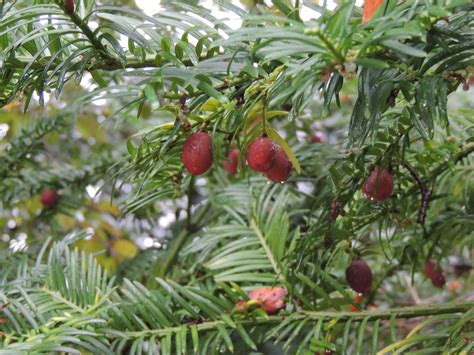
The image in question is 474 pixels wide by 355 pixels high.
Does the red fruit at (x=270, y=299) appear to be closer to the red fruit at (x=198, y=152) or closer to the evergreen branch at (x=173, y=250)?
the red fruit at (x=198, y=152)

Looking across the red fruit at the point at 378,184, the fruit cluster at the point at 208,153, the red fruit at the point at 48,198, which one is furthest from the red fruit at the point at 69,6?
the red fruit at the point at 48,198

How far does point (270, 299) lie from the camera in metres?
0.58

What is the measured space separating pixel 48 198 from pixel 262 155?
0.68m

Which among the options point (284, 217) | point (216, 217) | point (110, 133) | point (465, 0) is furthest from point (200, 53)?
point (110, 133)

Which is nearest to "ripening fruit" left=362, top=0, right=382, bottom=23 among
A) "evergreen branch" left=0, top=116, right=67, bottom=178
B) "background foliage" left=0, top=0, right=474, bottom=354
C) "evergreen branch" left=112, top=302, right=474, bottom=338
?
"background foliage" left=0, top=0, right=474, bottom=354

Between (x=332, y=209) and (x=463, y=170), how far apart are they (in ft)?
0.73

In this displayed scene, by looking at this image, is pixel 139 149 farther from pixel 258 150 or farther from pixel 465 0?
pixel 465 0

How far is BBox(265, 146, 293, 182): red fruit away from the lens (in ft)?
1.44

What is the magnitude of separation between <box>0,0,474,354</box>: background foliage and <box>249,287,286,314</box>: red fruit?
1 cm

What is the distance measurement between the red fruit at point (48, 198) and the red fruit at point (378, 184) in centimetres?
66

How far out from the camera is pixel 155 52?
0.43 meters

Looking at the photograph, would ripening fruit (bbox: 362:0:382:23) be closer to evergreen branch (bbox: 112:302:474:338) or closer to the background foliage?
the background foliage

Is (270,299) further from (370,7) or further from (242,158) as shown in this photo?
(370,7)

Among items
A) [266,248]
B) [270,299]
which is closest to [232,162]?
[266,248]
